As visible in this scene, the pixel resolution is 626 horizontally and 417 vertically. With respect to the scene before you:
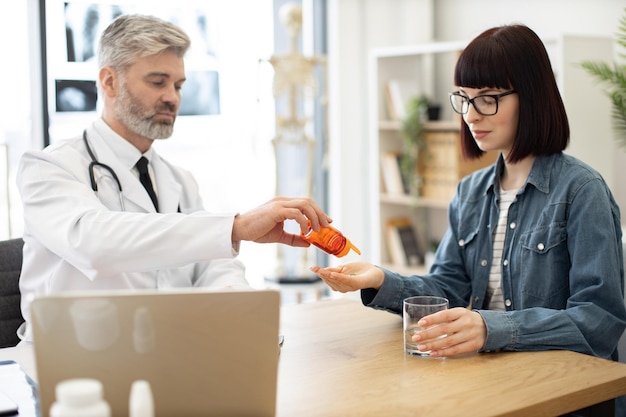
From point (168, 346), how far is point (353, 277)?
0.75 m

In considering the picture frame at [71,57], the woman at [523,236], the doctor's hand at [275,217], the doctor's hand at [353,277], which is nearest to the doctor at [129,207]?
the doctor's hand at [275,217]

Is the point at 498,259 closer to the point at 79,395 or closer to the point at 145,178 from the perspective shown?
the point at 145,178

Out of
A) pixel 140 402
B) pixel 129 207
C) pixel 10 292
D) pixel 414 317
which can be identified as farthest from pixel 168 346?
pixel 129 207

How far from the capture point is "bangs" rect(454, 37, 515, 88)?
1886 mm

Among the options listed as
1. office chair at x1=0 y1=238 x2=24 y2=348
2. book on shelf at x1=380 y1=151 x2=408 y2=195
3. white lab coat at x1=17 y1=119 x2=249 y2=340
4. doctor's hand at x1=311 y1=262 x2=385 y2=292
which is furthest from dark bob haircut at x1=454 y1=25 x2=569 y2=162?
book on shelf at x1=380 y1=151 x2=408 y2=195

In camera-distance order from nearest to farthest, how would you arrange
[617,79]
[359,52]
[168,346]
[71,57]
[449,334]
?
[168,346] → [449,334] → [617,79] → [71,57] → [359,52]

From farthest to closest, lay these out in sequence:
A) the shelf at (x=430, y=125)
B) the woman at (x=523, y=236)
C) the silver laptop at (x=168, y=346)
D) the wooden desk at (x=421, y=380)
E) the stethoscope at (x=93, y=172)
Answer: the shelf at (x=430, y=125) → the stethoscope at (x=93, y=172) → the woman at (x=523, y=236) → the wooden desk at (x=421, y=380) → the silver laptop at (x=168, y=346)

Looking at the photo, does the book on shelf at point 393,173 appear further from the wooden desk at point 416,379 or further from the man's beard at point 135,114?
the wooden desk at point 416,379

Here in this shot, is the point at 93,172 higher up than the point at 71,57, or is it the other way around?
the point at 71,57

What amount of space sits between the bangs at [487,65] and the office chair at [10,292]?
4.04ft

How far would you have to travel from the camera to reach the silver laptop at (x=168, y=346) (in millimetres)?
1098

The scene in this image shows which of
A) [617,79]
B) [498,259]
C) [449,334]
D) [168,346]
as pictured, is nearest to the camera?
[168,346]

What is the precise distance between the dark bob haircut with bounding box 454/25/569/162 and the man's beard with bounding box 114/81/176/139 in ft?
3.01

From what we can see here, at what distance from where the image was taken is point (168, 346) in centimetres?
113
